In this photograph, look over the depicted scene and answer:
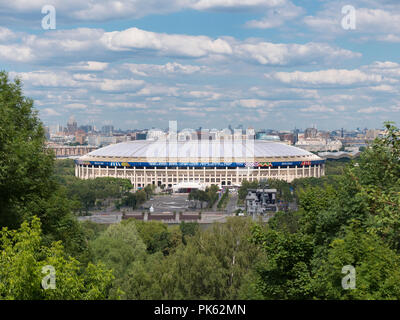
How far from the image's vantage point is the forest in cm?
→ 889

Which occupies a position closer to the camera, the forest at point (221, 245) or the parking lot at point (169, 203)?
the forest at point (221, 245)

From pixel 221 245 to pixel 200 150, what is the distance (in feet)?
244

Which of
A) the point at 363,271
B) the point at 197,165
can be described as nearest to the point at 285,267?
the point at 363,271

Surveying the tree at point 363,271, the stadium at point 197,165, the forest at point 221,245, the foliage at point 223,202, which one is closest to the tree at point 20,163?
the forest at point 221,245

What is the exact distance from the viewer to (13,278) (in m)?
7.84

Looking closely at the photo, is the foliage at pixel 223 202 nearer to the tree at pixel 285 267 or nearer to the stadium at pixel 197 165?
the stadium at pixel 197 165

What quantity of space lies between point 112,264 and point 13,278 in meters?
18.3

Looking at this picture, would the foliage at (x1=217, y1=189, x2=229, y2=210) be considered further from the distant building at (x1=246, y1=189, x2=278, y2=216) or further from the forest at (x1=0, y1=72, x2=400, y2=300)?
the forest at (x1=0, y1=72, x2=400, y2=300)

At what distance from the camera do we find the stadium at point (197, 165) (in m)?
93.0

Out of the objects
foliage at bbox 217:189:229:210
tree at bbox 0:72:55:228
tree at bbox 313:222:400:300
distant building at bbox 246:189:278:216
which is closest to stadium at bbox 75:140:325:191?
foliage at bbox 217:189:229:210

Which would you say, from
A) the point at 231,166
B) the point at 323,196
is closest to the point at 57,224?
the point at 323,196

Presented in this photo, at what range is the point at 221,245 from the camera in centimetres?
2370

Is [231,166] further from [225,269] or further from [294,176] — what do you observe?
[225,269]

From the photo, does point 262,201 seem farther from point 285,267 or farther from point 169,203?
point 285,267
